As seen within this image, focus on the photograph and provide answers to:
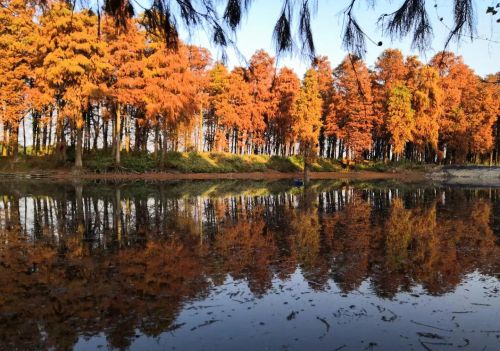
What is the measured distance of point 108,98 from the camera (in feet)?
114

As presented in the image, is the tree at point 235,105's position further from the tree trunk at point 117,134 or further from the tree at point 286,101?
the tree trunk at point 117,134

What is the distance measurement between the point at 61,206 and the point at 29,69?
25.4m

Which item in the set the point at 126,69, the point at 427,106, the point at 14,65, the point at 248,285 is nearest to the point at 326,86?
the point at 427,106

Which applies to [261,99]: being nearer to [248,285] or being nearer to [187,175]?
[187,175]

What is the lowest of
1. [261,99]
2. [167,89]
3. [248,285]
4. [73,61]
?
[248,285]

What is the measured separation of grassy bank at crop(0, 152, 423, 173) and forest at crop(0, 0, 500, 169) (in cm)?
99

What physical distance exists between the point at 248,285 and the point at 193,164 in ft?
112

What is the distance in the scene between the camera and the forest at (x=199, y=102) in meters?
33.0

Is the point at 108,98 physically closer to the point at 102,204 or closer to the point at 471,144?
the point at 102,204

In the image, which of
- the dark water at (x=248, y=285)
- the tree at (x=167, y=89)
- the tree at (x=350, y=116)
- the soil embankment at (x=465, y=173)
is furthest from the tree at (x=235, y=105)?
the dark water at (x=248, y=285)

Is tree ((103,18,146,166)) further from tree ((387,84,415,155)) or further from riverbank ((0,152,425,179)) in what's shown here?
tree ((387,84,415,155))

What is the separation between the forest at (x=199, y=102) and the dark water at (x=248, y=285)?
20.5 m

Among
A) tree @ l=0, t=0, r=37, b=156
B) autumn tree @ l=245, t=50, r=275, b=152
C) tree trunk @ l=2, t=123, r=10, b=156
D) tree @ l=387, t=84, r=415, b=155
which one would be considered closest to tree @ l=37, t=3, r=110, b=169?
tree @ l=0, t=0, r=37, b=156

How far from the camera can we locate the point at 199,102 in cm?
4072
